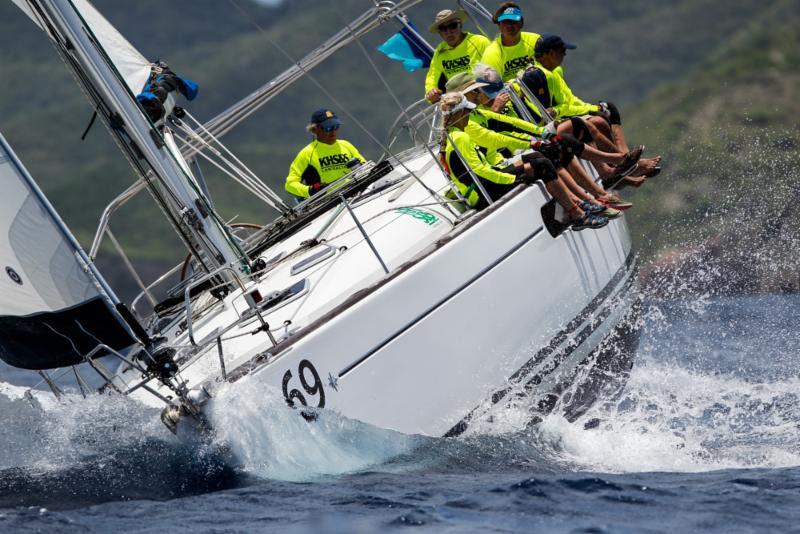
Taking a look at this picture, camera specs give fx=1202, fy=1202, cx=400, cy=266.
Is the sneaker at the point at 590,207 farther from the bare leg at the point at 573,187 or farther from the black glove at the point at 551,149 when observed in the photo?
the black glove at the point at 551,149

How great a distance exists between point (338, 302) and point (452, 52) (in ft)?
10.5

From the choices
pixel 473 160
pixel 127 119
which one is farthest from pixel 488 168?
pixel 127 119

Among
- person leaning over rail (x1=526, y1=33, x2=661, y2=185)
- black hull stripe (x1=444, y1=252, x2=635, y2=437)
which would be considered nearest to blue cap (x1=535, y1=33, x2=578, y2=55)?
person leaning over rail (x1=526, y1=33, x2=661, y2=185)

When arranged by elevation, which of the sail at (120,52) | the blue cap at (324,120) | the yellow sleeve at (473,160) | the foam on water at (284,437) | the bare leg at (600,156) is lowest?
the foam on water at (284,437)

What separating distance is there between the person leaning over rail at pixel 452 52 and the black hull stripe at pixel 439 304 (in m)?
2.24

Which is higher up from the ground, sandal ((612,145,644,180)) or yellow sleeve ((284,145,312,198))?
yellow sleeve ((284,145,312,198))

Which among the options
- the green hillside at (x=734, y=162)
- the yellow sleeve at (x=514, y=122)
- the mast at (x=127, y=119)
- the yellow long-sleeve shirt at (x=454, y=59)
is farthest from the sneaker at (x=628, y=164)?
the green hillside at (x=734, y=162)

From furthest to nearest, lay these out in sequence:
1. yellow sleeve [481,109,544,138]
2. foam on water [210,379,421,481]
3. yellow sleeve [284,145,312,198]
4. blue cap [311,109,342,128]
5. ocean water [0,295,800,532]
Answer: yellow sleeve [284,145,312,198] < blue cap [311,109,342,128] < yellow sleeve [481,109,544,138] < foam on water [210,379,421,481] < ocean water [0,295,800,532]

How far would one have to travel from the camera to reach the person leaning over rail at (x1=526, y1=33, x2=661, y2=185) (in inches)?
283

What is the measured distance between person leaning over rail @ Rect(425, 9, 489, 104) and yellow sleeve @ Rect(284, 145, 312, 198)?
3.49ft

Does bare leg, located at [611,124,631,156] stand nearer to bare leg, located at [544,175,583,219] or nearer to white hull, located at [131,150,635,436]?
white hull, located at [131,150,635,436]

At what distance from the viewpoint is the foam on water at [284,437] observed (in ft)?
15.5

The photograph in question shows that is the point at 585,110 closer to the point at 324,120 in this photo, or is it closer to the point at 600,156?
the point at 600,156

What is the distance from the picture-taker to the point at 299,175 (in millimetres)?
8586
